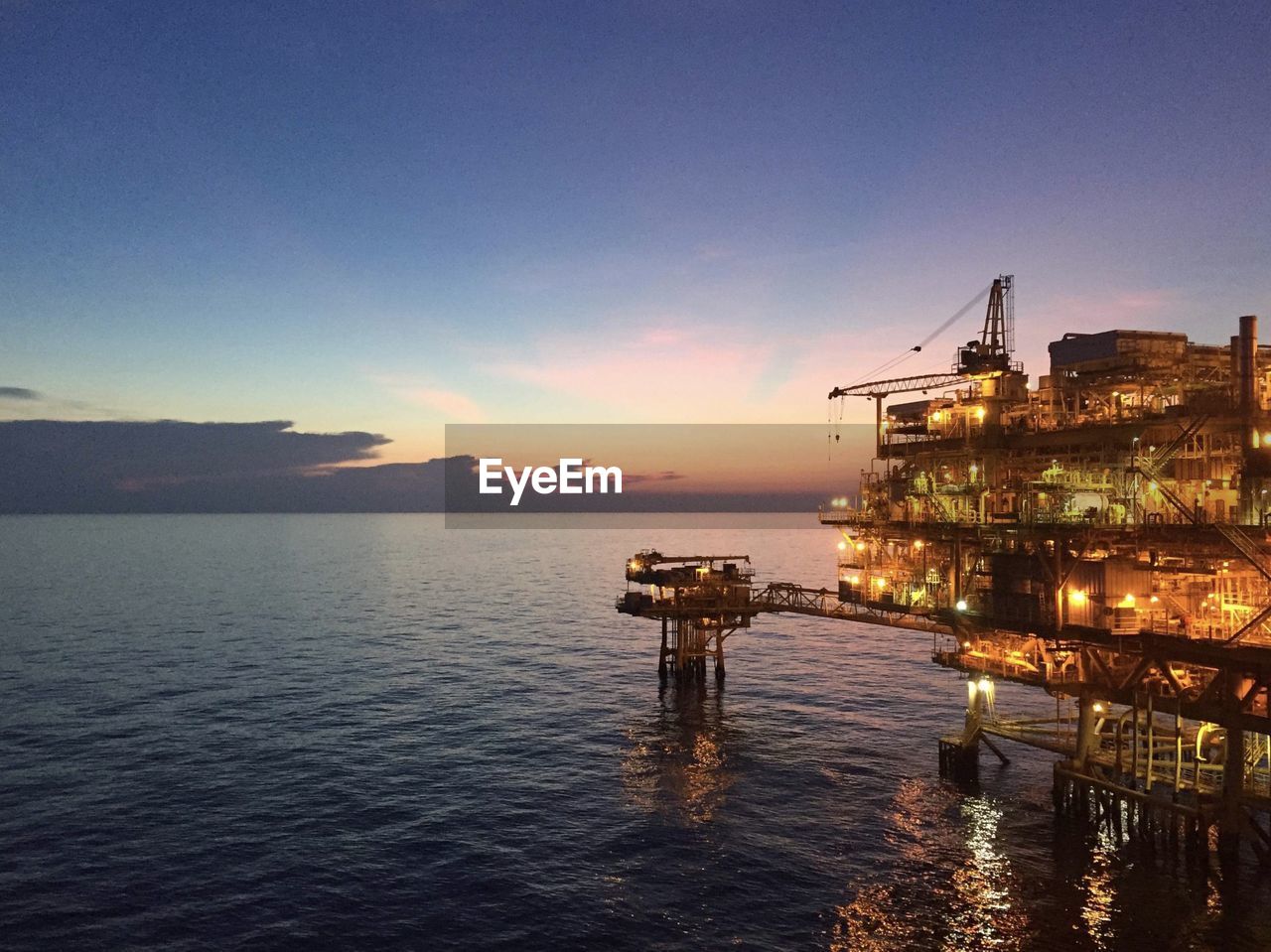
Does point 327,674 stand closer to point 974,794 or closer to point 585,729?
point 585,729

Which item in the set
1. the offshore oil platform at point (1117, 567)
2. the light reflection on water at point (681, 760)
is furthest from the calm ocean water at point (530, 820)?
the offshore oil platform at point (1117, 567)

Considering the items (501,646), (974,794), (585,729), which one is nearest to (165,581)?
(501,646)

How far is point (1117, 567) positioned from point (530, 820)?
3393 cm

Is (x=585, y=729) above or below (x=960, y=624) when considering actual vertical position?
below

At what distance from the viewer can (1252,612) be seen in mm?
41062

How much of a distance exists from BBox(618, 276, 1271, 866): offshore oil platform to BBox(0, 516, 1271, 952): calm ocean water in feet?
13.4

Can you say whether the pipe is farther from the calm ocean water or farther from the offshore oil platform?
the calm ocean water

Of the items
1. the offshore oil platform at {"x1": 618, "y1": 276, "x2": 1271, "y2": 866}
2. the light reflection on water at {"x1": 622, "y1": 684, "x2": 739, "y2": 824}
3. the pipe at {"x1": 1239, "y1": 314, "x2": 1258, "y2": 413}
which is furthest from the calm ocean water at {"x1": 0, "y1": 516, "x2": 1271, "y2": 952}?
the pipe at {"x1": 1239, "y1": 314, "x2": 1258, "y2": 413}

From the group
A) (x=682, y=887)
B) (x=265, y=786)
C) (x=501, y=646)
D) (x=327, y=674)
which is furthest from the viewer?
(x=501, y=646)

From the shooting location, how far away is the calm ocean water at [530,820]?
34.2 metres

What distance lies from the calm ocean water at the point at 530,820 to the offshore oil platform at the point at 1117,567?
13.4ft

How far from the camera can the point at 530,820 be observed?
4525 centimetres

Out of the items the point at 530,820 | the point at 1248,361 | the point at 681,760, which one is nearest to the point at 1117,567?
the point at 1248,361

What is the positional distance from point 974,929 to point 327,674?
215ft
